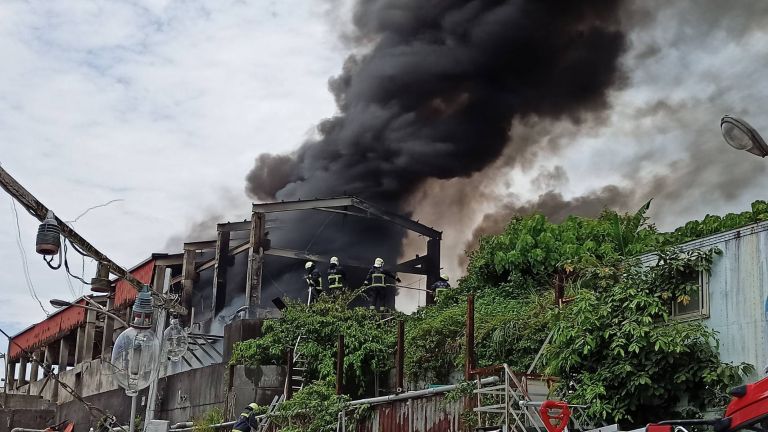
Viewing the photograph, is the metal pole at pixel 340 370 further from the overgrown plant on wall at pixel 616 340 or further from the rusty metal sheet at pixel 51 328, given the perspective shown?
the rusty metal sheet at pixel 51 328

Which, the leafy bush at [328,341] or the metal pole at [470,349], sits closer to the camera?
the metal pole at [470,349]

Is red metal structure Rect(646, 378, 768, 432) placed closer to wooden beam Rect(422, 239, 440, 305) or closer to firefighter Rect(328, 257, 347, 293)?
firefighter Rect(328, 257, 347, 293)

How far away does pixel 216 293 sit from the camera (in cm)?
2983

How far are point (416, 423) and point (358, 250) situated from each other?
1863 centimetres

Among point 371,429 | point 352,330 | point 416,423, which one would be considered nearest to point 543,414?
point 416,423

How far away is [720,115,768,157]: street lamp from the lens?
6.61m

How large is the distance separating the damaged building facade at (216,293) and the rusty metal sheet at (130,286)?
4 centimetres

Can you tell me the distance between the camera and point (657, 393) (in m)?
12.7

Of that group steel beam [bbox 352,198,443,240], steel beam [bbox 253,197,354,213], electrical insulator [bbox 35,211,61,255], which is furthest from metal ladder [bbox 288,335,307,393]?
electrical insulator [bbox 35,211,61,255]

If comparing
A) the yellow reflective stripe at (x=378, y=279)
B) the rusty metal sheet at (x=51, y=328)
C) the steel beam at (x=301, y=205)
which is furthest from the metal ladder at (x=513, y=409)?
the rusty metal sheet at (x=51, y=328)

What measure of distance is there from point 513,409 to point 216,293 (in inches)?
721

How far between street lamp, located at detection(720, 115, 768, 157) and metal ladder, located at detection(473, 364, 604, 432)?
678 cm

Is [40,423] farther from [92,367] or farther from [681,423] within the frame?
[681,423]

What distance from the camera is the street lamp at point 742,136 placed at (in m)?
6.61
